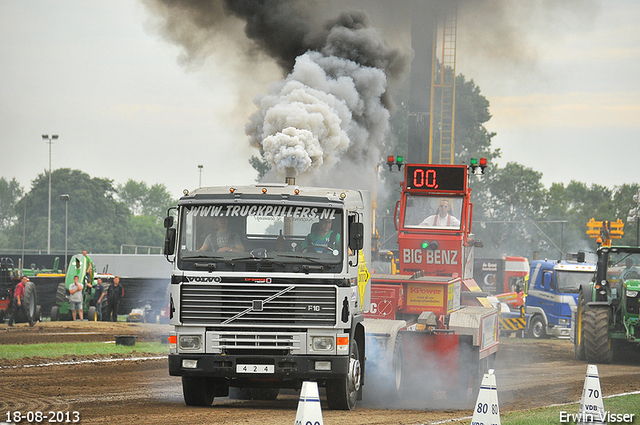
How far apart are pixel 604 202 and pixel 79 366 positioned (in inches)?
4029

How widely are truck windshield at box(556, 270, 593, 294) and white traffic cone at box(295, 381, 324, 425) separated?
880 inches

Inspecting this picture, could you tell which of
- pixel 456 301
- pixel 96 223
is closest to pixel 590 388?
pixel 456 301

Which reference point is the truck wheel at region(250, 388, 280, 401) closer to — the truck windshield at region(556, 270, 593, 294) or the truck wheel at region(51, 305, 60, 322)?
the truck windshield at region(556, 270, 593, 294)

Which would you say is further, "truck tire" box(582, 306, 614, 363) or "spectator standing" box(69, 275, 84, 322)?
"spectator standing" box(69, 275, 84, 322)

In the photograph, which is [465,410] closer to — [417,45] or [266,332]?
[266,332]

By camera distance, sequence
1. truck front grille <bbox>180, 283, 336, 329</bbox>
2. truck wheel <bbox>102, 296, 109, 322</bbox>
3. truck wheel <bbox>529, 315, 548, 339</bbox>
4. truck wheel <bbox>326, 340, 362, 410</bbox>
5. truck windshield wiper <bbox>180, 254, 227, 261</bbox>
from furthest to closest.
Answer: truck wheel <bbox>102, 296, 109, 322</bbox> → truck wheel <bbox>529, 315, 548, 339</bbox> → truck wheel <bbox>326, 340, 362, 410</bbox> → truck windshield wiper <bbox>180, 254, 227, 261</bbox> → truck front grille <bbox>180, 283, 336, 329</bbox>

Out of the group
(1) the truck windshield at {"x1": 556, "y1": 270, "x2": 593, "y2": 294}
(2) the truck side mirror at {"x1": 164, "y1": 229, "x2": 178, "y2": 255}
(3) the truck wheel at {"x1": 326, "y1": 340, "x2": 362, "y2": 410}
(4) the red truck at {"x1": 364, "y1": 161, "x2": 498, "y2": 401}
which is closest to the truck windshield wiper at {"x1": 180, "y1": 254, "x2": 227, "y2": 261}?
(2) the truck side mirror at {"x1": 164, "y1": 229, "x2": 178, "y2": 255}

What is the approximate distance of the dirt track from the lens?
10.8m

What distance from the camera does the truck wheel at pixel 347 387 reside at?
1128 cm

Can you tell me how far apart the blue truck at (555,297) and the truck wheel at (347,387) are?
Answer: 16878 millimetres

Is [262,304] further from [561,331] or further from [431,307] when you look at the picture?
[561,331]

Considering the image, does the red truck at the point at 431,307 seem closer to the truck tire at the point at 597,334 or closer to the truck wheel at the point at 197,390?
the truck wheel at the point at 197,390

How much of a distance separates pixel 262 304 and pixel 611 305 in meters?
11.9

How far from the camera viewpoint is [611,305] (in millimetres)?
20266
